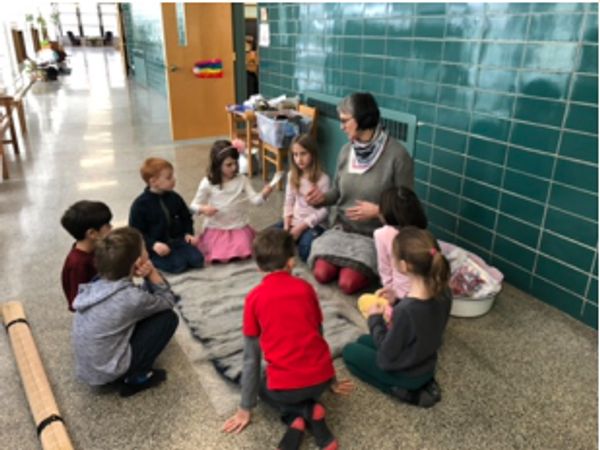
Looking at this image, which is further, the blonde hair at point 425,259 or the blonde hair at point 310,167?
the blonde hair at point 310,167

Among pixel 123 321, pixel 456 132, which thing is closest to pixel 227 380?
pixel 123 321

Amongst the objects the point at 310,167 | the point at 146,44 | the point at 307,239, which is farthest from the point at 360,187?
the point at 146,44

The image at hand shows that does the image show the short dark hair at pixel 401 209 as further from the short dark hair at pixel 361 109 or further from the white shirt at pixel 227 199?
the white shirt at pixel 227 199

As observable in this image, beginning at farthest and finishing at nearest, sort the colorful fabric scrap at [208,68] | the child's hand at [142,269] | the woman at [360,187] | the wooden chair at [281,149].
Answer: the colorful fabric scrap at [208,68]
the wooden chair at [281,149]
the woman at [360,187]
the child's hand at [142,269]

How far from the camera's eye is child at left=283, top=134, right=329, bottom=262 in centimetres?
277

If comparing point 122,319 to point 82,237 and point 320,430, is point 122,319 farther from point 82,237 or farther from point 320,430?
point 320,430

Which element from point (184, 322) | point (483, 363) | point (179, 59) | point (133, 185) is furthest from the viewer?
point (179, 59)

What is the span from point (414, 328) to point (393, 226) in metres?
0.71

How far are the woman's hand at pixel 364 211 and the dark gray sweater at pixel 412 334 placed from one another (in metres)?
0.81

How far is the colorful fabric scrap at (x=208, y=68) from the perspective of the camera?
220 inches

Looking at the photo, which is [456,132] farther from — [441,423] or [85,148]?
[85,148]

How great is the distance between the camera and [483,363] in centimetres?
200

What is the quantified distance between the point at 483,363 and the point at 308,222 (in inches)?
49.8

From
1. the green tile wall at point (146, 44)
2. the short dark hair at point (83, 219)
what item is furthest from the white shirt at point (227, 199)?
the green tile wall at point (146, 44)
